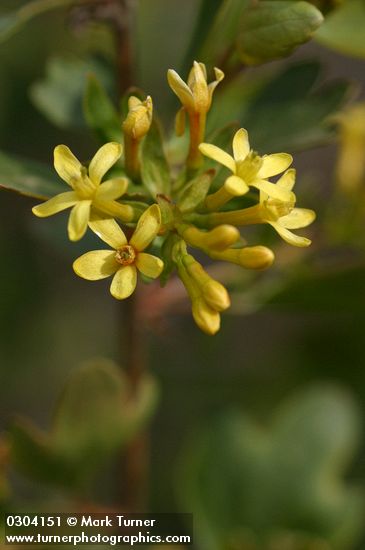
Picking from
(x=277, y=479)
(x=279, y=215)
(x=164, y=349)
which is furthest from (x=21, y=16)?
(x=164, y=349)

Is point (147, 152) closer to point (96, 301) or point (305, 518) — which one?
point (305, 518)

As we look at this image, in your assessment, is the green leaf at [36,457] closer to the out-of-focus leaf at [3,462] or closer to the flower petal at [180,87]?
the out-of-focus leaf at [3,462]

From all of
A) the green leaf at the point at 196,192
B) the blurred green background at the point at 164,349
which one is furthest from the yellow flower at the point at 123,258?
the blurred green background at the point at 164,349

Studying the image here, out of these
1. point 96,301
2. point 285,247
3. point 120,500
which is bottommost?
point 120,500

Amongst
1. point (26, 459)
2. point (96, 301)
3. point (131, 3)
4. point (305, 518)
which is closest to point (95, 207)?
point (131, 3)

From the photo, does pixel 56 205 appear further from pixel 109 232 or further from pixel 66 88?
pixel 66 88

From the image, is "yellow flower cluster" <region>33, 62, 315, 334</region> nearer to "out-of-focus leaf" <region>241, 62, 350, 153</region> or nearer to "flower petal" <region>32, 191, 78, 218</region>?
"flower petal" <region>32, 191, 78, 218</region>
